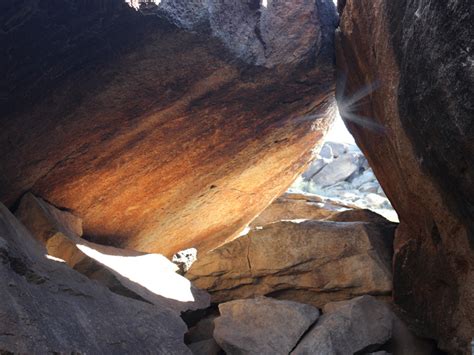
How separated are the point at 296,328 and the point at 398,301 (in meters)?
1.66

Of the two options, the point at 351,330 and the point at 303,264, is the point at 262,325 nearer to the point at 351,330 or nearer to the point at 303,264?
the point at 351,330

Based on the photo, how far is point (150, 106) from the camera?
698 centimetres

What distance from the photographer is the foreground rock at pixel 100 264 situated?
6.51m

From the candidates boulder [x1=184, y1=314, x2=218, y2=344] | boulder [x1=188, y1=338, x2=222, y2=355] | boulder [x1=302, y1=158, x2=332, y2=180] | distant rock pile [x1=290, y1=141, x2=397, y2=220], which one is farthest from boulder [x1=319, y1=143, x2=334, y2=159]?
boulder [x1=188, y1=338, x2=222, y2=355]

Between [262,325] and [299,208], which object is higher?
[262,325]

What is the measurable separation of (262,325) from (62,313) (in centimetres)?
278

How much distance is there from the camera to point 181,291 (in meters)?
7.52

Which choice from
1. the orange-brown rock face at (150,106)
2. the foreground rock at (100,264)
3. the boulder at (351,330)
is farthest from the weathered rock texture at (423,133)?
the foreground rock at (100,264)

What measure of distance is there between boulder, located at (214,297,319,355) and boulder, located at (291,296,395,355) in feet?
0.53

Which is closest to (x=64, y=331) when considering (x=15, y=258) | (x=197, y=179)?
(x=15, y=258)

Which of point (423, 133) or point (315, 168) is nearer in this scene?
point (423, 133)

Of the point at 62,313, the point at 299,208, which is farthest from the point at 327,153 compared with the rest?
the point at 62,313

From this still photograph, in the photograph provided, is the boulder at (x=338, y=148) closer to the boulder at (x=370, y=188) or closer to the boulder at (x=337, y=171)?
the boulder at (x=337, y=171)

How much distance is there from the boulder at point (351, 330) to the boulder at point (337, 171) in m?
32.7
